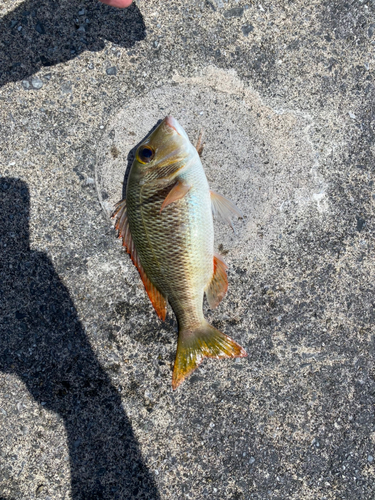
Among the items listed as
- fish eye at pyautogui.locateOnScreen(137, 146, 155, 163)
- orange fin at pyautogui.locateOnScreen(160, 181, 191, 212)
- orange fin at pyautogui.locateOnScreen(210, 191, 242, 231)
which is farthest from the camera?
orange fin at pyautogui.locateOnScreen(210, 191, 242, 231)

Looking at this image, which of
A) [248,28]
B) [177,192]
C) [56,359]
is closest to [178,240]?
[177,192]

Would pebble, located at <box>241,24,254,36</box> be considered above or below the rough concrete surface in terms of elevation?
above

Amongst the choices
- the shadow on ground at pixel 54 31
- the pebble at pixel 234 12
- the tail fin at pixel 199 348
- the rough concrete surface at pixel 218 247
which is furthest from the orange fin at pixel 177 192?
the pebble at pixel 234 12

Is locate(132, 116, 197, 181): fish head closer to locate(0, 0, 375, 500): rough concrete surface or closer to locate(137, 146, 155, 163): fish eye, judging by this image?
locate(137, 146, 155, 163): fish eye

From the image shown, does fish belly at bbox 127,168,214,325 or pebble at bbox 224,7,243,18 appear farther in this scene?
pebble at bbox 224,7,243,18

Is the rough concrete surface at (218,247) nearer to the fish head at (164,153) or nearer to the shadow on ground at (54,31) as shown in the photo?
the shadow on ground at (54,31)

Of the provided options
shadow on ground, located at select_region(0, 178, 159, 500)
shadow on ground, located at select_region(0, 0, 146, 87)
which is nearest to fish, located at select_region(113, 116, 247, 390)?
shadow on ground, located at select_region(0, 178, 159, 500)

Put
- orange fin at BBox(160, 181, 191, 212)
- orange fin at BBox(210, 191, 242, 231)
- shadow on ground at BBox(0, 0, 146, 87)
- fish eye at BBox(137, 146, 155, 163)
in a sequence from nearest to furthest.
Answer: orange fin at BBox(160, 181, 191, 212)
fish eye at BBox(137, 146, 155, 163)
orange fin at BBox(210, 191, 242, 231)
shadow on ground at BBox(0, 0, 146, 87)

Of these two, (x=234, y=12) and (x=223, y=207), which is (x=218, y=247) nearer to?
(x=223, y=207)
